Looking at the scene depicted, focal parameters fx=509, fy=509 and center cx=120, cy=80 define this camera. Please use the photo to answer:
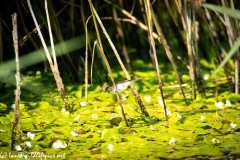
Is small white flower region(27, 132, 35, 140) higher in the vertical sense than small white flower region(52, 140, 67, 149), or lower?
higher

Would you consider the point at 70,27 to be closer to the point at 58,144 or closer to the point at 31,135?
the point at 31,135

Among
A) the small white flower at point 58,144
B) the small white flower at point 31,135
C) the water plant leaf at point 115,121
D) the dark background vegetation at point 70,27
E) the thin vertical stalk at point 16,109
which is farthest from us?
the dark background vegetation at point 70,27

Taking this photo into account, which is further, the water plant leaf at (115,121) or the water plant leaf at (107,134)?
the water plant leaf at (115,121)

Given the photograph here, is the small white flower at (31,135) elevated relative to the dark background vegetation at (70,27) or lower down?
Result: lower down

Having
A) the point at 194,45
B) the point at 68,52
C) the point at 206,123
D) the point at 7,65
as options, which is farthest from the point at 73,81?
the point at 206,123

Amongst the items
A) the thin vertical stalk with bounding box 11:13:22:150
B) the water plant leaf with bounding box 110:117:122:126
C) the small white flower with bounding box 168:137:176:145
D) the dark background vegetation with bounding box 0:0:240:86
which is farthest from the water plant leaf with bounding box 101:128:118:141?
the dark background vegetation with bounding box 0:0:240:86

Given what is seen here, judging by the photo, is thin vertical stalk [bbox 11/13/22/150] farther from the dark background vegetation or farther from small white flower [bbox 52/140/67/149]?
the dark background vegetation

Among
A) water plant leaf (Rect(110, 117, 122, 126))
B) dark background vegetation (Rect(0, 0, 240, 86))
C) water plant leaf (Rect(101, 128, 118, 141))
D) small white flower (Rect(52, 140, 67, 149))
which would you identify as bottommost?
small white flower (Rect(52, 140, 67, 149))

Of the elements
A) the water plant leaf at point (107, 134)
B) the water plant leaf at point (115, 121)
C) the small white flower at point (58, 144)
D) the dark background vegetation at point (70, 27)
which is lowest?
the small white flower at point (58, 144)

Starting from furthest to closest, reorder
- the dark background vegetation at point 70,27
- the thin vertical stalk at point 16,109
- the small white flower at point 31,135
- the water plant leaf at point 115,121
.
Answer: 1. the dark background vegetation at point 70,27
2. the water plant leaf at point 115,121
3. the small white flower at point 31,135
4. the thin vertical stalk at point 16,109

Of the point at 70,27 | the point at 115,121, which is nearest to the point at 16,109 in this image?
the point at 115,121

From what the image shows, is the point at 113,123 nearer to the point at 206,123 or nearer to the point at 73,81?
the point at 206,123

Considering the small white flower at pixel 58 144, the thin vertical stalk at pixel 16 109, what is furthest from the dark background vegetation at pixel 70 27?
the small white flower at pixel 58 144

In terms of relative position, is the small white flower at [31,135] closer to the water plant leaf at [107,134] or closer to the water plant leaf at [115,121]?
the water plant leaf at [107,134]
